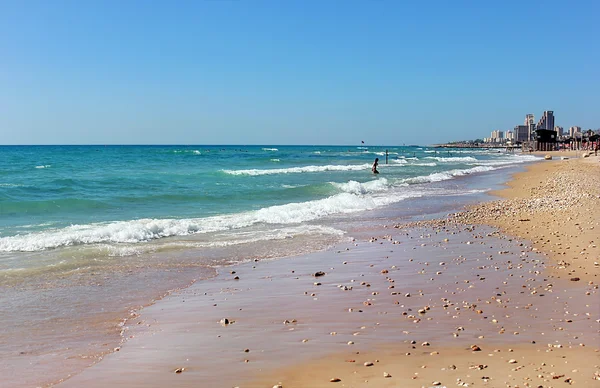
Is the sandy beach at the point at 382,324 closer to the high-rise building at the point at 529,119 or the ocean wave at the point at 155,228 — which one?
the ocean wave at the point at 155,228

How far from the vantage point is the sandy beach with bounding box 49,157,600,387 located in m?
4.81

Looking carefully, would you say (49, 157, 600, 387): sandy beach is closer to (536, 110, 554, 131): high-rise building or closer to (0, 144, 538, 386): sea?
(0, 144, 538, 386): sea

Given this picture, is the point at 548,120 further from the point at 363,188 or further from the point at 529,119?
the point at 363,188

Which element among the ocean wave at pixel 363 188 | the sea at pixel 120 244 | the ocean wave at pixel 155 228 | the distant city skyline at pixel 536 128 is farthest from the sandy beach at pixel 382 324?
the distant city skyline at pixel 536 128

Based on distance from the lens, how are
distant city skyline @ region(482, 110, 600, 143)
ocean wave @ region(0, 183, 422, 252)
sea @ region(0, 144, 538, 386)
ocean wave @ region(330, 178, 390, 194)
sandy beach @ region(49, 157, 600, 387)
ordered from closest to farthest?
1. sandy beach @ region(49, 157, 600, 387)
2. sea @ region(0, 144, 538, 386)
3. ocean wave @ region(0, 183, 422, 252)
4. ocean wave @ region(330, 178, 390, 194)
5. distant city skyline @ region(482, 110, 600, 143)

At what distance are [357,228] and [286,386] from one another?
10784 mm

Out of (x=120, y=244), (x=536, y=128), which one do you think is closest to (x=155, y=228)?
(x=120, y=244)

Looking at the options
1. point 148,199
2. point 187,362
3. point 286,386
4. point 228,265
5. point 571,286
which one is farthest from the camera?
point 148,199

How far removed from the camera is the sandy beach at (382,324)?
481cm

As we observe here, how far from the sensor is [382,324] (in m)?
6.26

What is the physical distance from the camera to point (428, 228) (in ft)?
47.3

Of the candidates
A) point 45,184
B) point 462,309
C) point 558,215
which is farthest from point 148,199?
point 462,309

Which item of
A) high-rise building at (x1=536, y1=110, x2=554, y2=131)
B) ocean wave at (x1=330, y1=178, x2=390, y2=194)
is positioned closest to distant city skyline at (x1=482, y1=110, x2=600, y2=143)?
high-rise building at (x1=536, y1=110, x2=554, y2=131)

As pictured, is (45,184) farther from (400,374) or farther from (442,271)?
(400,374)
